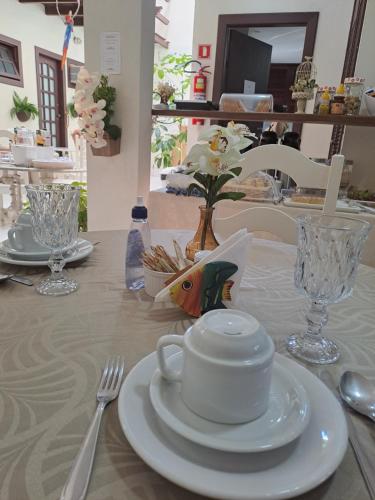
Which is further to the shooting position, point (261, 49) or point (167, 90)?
point (261, 49)

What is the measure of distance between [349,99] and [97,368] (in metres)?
1.79

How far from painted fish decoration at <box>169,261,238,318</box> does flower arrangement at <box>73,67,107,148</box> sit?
1469 mm

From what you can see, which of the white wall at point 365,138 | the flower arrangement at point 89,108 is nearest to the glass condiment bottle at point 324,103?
the white wall at point 365,138

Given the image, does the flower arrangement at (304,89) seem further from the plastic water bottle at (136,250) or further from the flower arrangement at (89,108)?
the plastic water bottle at (136,250)

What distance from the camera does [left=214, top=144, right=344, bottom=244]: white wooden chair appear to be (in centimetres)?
124

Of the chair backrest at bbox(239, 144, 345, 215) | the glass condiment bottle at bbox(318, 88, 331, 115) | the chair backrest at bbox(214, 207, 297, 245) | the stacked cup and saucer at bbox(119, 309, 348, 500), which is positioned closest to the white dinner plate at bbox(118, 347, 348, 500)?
the stacked cup and saucer at bbox(119, 309, 348, 500)

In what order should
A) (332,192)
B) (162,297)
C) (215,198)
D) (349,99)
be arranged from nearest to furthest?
(162,297) → (215,198) → (332,192) → (349,99)

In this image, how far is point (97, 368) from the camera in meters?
0.49

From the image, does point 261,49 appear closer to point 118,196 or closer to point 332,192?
point 118,196

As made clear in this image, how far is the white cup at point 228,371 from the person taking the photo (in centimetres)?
35

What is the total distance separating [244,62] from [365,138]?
2.36m

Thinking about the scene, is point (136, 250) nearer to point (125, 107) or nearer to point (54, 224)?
point (54, 224)

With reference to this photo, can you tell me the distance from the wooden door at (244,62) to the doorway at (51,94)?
3.89 m

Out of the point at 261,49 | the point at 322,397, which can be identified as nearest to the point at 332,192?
the point at 322,397
